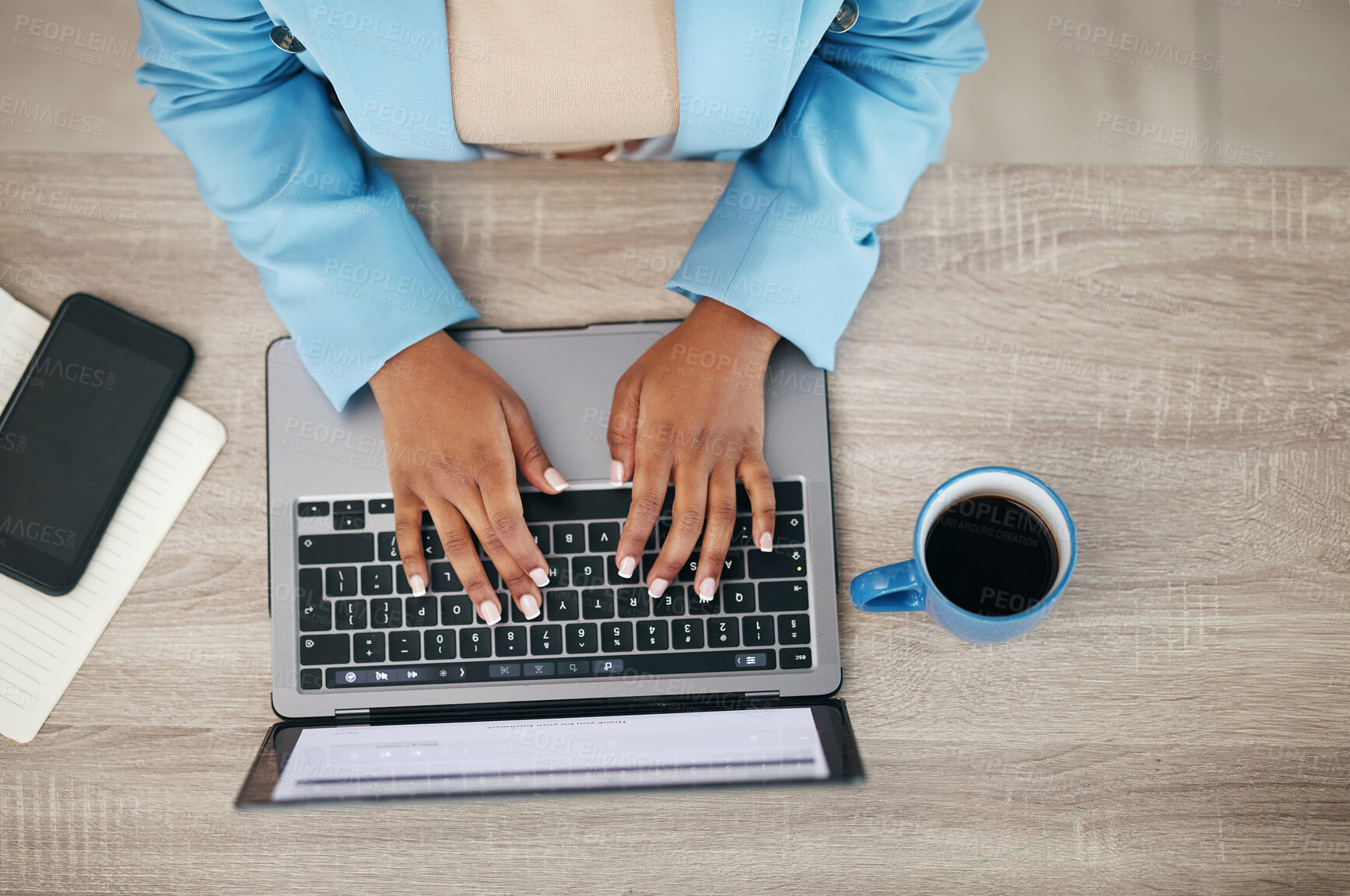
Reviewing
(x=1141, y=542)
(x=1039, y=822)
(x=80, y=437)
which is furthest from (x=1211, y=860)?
(x=80, y=437)

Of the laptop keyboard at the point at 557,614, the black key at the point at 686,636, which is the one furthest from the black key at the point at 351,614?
the black key at the point at 686,636

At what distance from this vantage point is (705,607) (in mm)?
586

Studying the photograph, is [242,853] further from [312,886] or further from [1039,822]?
[1039,822]

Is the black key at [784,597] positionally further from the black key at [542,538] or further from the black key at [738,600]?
the black key at [542,538]

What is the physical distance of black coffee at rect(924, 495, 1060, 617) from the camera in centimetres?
53

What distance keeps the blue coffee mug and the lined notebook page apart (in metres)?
0.50

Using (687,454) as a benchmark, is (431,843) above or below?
below

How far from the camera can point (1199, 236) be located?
634 mm

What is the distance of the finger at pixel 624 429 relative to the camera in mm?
599

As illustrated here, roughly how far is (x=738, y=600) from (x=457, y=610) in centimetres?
20

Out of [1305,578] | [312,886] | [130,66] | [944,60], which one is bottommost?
[312,886]

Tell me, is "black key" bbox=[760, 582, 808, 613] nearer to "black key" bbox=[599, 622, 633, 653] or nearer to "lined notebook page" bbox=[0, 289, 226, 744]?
"black key" bbox=[599, 622, 633, 653]

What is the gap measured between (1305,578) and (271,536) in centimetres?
75

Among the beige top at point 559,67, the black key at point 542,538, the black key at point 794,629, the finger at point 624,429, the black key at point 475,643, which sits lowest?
the black key at point 475,643
